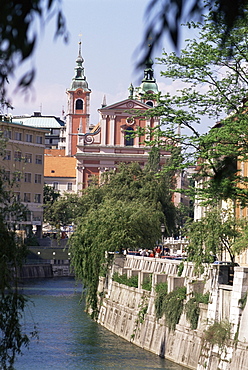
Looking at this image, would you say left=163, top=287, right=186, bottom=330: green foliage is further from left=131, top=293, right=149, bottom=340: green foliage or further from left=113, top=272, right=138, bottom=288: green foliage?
left=113, top=272, right=138, bottom=288: green foliage

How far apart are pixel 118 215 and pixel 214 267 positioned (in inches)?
884

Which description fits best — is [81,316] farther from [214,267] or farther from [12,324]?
[12,324]

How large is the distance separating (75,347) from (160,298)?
3.96 meters

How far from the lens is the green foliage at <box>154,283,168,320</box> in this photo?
32656 millimetres

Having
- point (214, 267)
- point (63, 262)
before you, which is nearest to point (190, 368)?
point (214, 267)

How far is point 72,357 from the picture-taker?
102ft

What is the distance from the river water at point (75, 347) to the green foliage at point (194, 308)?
1.56 metres

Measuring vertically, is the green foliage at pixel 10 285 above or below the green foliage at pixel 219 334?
above

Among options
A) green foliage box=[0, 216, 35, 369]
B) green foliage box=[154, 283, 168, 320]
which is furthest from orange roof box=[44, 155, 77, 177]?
green foliage box=[0, 216, 35, 369]

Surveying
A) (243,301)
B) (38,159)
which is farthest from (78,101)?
(243,301)

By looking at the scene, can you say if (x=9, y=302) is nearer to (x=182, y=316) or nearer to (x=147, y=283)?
(x=182, y=316)

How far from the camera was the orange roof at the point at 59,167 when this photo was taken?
143 m

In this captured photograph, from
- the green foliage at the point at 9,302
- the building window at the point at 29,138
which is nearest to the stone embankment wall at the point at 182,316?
the green foliage at the point at 9,302

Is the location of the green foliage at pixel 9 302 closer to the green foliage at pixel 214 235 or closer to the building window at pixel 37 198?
the green foliage at pixel 214 235
